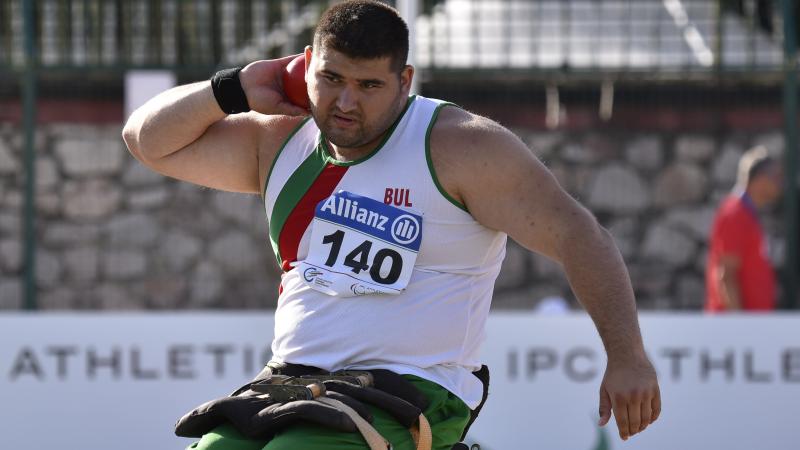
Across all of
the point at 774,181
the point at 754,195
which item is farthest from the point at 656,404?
the point at 774,181

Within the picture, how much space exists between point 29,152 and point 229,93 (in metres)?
5.20

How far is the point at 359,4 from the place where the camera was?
3750 mm

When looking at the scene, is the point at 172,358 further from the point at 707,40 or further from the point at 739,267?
the point at 707,40

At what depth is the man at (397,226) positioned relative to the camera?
3656 mm

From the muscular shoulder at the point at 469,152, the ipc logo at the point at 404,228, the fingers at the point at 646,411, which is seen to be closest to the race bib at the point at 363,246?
the ipc logo at the point at 404,228

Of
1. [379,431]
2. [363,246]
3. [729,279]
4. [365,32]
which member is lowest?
[729,279]

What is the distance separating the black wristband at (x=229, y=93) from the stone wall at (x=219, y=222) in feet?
19.3

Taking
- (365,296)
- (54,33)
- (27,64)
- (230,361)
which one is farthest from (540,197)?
(54,33)

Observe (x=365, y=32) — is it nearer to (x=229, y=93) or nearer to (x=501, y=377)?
(x=229, y=93)

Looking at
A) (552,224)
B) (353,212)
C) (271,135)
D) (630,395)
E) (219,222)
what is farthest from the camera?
(219,222)

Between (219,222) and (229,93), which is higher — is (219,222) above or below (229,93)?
below

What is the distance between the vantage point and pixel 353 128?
146 inches

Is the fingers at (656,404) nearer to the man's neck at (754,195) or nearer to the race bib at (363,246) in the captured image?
the race bib at (363,246)

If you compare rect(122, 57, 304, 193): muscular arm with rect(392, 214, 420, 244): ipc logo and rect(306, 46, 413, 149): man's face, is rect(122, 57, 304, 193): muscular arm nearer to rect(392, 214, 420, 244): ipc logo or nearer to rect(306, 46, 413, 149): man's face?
rect(306, 46, 413, 149): man's face
